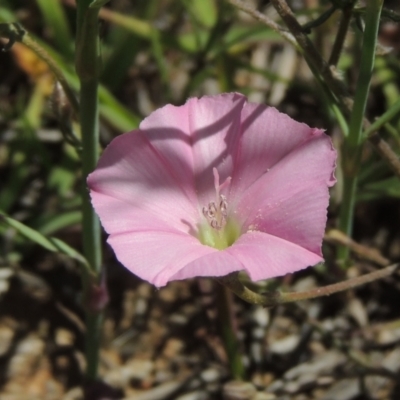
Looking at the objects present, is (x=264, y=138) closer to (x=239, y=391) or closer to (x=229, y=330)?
(x=229, y=330)

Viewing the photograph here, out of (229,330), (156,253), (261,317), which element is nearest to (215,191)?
(156,253)

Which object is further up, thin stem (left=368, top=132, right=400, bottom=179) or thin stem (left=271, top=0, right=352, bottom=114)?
thin stem (left=271, top=0, right=352, bottom=114)

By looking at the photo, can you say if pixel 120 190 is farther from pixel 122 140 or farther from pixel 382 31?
pixel 382 31

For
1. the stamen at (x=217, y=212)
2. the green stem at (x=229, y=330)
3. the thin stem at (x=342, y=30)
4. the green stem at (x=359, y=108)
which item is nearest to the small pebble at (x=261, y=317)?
the green stem at (x=229, y=330)

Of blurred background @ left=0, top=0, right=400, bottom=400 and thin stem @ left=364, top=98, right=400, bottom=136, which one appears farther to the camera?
blurred background @ left=0, top=0, right=400, bottom=400

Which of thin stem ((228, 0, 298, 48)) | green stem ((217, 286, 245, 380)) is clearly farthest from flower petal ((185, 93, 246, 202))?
green stem ((217, 286, 245, 380))

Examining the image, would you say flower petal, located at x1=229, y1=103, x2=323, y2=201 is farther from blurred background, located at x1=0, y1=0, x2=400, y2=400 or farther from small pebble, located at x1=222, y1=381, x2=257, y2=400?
small pebble, located at x1=222, y1=381, x2=257, y2=400

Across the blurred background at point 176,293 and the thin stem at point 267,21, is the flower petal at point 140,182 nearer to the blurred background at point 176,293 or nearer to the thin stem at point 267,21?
the thin stem at point 267,21
